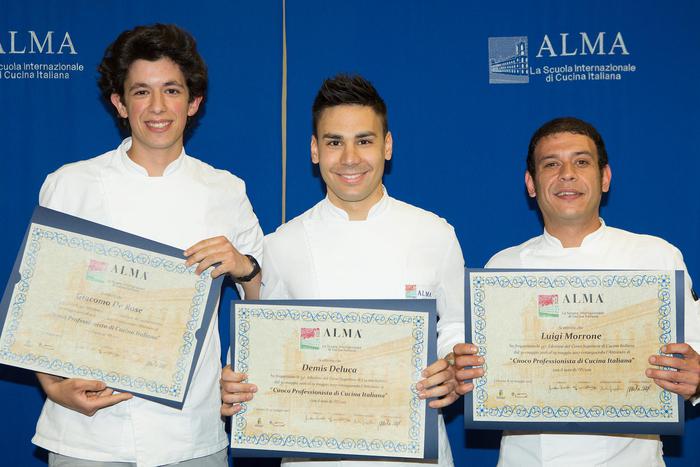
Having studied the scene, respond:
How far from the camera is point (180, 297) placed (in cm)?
225

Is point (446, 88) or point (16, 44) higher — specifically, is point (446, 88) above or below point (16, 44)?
below

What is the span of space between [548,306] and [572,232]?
45 cm

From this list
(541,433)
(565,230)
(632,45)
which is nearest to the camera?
(541,433)

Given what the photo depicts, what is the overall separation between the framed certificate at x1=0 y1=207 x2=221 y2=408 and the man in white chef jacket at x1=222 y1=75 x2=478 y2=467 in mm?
395

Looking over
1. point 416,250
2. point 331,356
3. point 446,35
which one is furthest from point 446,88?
point 331,356

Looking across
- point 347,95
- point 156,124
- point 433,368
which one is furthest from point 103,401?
point 347,95

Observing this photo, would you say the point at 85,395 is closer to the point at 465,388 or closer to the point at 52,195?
the point at 52,195

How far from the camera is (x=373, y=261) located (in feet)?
7.95

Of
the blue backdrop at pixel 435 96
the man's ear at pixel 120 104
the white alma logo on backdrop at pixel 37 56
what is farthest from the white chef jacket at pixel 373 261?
the white alma logo on backdrop at pixel 37 56

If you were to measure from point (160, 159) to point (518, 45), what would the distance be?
1.76 m

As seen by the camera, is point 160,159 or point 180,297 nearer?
point 180,297

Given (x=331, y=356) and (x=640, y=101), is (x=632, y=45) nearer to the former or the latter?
(x=640, y=101)

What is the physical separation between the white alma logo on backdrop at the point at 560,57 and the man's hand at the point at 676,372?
1.57m

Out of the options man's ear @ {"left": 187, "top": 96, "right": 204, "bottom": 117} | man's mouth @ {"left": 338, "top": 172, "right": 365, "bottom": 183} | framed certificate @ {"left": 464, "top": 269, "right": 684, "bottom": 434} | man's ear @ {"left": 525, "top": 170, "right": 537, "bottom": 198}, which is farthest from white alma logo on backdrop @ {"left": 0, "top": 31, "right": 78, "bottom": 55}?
framed certificate @ {"left": 464, "top": 269, "right": 684, "bottom": 434}
